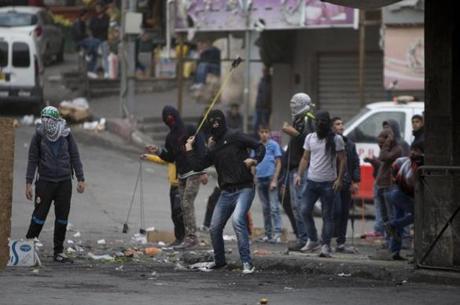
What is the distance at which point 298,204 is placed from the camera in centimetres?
1666

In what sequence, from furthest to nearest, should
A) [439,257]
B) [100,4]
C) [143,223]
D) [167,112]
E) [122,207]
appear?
[100,4] → [122,207] → [143,223] → [167,112] → [439,257]

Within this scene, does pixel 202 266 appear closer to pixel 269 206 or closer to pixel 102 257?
pixel 102 257

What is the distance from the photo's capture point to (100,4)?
130 feet

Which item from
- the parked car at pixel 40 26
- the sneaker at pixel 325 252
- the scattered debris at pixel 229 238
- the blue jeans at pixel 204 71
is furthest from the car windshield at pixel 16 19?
the sneaker at pixel 325 252

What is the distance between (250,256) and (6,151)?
2942mm

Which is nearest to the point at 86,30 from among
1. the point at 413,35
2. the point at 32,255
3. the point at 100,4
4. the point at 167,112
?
the point at 100,4

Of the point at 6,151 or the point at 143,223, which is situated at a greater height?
the point at 6,151

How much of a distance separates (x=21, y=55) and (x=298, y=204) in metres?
16.0

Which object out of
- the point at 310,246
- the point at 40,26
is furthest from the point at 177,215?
the point at 40,26

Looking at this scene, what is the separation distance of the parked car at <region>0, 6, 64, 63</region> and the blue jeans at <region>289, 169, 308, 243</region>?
66.0ft

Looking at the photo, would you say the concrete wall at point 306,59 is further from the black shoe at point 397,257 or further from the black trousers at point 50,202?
the black trousers at point 50,202

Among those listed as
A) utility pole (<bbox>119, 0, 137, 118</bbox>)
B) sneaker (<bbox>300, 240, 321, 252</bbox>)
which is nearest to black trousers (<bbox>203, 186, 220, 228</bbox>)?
sneaker (<bbox>300, 240, 321, 252</bbox>)

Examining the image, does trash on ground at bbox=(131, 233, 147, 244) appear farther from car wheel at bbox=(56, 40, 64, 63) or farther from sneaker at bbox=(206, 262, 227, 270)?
car wheel at bbox=(56, 40, 64, 63)

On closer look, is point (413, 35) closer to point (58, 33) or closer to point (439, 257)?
point (439, 257)
